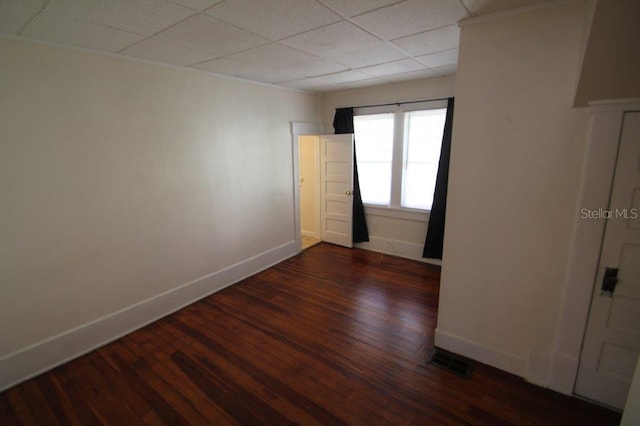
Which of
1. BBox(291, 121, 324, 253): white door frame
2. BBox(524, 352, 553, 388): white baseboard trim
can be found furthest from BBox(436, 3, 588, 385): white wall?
BBox(291, 121, 324, 253): white door frame

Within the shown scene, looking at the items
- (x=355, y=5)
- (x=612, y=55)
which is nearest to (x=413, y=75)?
(x=355, y=5)

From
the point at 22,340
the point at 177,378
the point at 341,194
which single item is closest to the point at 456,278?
the point at 177,378

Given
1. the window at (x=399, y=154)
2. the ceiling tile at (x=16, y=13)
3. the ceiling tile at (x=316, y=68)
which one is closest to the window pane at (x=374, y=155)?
the window at (x=399, y=154)

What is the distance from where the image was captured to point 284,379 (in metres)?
2.27

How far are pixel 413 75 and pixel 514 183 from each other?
2278 mm

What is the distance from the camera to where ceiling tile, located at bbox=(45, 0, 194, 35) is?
1.64m

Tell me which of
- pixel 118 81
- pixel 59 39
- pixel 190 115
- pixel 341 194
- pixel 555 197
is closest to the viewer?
pixel 555 197

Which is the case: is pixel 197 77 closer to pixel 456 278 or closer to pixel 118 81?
pixel 118 81

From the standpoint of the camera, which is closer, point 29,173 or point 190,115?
point 29,173

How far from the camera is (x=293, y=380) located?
2260 millimetres

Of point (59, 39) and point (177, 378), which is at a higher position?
point (59, 39)

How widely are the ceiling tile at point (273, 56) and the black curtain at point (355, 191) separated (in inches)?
77.3

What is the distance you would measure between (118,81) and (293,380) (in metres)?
2.99

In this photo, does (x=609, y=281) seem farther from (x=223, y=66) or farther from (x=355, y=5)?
(x=223, y=66)
